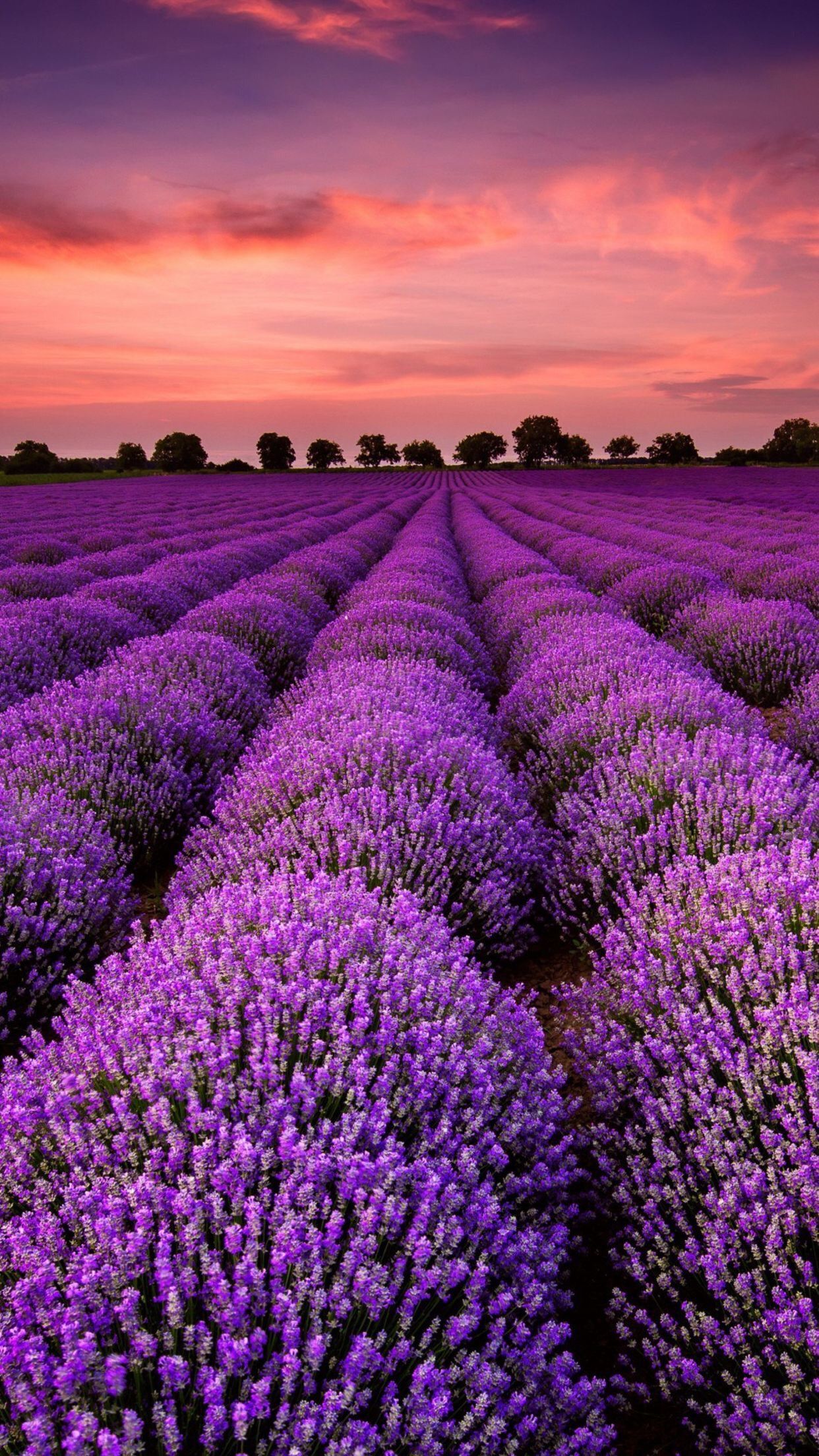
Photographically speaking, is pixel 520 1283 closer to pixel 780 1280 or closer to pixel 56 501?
pixel 780 1280

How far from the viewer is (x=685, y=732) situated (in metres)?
3.82

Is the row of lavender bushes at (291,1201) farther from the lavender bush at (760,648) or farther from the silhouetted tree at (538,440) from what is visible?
the silhouetted tree at (538,440)

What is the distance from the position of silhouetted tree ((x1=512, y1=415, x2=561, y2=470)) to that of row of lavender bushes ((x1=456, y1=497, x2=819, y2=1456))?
261 feet

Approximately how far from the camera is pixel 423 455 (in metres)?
90.6

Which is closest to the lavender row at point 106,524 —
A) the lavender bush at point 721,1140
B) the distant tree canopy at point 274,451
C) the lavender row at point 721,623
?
the lavender row at point 721,623

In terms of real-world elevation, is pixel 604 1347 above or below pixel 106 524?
below

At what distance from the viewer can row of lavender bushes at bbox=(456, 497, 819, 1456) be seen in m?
1.47

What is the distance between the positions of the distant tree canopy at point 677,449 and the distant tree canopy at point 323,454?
32.1 meters

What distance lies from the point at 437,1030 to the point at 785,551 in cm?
1043

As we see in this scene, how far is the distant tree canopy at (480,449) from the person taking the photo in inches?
3326

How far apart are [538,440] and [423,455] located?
50.1 ft

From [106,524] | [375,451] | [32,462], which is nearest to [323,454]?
[375,451]

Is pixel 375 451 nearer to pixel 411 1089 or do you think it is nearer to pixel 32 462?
pixel 32 462

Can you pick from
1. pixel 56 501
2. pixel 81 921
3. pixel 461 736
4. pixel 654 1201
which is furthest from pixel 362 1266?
pixel 56 501
